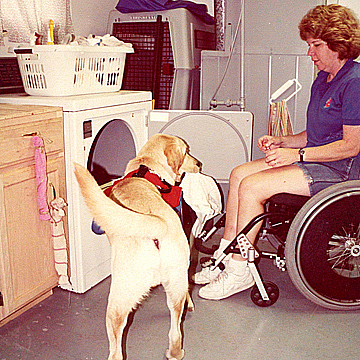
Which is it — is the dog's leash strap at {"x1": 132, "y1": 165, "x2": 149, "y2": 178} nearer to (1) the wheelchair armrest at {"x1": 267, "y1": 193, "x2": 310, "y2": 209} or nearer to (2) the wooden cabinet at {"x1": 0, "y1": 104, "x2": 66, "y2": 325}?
(2) the wooden cabinet at {"x1": 0, "y1": 104, "x2": 66, "y2": 325}

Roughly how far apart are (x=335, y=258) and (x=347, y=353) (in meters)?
0.39

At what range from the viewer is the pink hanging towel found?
1.60 metres

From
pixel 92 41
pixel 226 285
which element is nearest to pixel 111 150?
pixel 92 41

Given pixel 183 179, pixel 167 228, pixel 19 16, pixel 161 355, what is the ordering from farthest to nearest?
1. pixel 19 16
2. pixel 183 179
3. pixel 161 355
4. pixel 167 228

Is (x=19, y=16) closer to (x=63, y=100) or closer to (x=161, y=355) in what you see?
(x=63, y=100)

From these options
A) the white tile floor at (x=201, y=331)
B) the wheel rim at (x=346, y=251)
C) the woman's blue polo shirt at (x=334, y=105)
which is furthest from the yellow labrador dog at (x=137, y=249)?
the woman's blue polo shirt at (x=334, y=105)

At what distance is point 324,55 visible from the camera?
1.79m

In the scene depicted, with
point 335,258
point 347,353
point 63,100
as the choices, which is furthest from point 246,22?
point 347,353

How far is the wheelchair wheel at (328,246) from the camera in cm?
160

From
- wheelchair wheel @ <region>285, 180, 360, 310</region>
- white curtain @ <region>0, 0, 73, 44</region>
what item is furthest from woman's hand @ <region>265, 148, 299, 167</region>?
white curtain @ <region>0, 0, 73, 44</region>

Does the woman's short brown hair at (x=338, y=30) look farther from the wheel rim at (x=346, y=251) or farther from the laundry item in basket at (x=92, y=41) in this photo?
the laundry item in basket at (x=92, y=41)

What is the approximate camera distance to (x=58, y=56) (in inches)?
71.2

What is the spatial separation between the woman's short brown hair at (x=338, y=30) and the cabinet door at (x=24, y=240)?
4.04ft

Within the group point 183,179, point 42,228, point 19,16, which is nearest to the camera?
point 42,228
